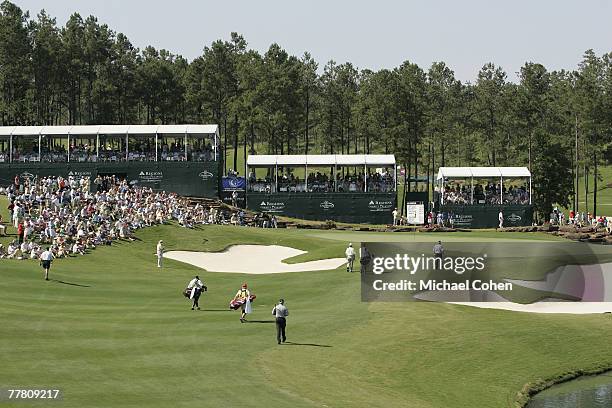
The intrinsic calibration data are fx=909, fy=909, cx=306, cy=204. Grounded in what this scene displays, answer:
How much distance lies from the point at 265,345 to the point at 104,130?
6204 centimetres

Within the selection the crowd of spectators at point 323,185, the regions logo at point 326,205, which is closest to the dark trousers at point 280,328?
the regions logo at point 326,205

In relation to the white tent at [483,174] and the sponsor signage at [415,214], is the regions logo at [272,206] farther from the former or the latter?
the white tent at [483,174]

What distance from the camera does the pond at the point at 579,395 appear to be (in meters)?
34.9

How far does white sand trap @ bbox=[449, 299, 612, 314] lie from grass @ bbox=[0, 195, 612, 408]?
63 centimetres

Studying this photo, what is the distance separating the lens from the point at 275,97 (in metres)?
119

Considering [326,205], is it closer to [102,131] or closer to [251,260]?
[102,131]

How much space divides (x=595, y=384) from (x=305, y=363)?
12744 millimetres

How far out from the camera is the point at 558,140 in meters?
124

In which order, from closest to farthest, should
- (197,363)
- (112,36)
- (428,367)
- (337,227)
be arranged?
(197,363) → (428,367) → (337,227) → (112,36)

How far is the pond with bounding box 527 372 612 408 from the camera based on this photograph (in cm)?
3488

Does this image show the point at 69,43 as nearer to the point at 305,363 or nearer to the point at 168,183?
the point at 168,183

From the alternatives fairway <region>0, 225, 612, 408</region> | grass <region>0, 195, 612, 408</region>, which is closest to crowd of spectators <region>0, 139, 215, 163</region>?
fairway <region>0, 225, 612, 408</region>

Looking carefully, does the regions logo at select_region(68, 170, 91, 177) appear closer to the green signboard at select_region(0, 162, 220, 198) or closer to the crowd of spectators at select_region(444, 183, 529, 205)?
the green signboard at select_region(0, 162, 220, 198)

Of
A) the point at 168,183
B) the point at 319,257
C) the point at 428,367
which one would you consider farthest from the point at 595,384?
the point at 168,183
